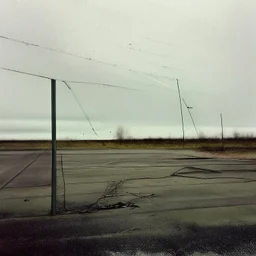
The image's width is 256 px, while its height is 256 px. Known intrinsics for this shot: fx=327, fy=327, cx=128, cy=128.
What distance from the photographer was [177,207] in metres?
7.38

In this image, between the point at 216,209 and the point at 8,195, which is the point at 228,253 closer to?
the point at 216,209

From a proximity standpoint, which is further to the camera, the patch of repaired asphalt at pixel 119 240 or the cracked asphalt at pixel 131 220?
the cracked asphalt at pixel 131 220

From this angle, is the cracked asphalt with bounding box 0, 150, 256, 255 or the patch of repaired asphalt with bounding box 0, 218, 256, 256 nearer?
the patch of repaired asphalt with bounding box 0, 218, 256, 256

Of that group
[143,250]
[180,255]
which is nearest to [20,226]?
[143,250]

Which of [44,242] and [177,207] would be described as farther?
[177,207]

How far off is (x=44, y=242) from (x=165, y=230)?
198 centimetres

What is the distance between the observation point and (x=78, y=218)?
631 cm

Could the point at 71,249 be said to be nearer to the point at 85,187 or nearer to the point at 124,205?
the point at 124,205

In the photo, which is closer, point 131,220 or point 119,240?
point 119,240

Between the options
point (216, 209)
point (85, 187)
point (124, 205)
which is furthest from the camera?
point (85, 187)

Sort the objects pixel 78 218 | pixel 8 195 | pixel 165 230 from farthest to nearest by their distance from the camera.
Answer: pixel 8 195
pixel 78 218
pixel 165 230

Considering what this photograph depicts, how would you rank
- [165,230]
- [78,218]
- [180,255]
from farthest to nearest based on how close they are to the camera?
[78,218] < [165,230] < [180,255]

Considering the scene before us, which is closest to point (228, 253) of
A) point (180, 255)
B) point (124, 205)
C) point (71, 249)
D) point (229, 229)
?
point (180, 255)

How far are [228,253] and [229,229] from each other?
1092 mm
